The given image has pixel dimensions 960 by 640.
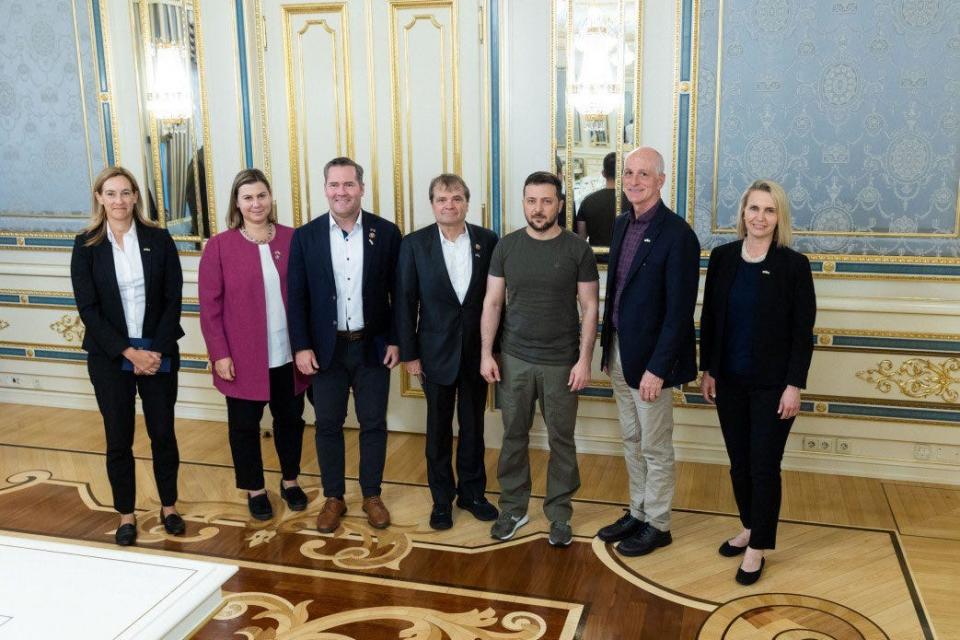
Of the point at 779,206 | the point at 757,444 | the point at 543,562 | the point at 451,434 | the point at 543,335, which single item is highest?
the point at 779,206

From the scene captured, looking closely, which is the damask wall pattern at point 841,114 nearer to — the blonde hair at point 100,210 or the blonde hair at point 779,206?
the blonde hair at point 779,206

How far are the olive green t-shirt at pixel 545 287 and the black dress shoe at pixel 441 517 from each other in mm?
727

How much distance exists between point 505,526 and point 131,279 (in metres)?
1.64

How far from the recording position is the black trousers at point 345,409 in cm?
330

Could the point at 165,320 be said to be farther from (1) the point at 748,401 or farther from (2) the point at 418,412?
(1) the point at 748,401

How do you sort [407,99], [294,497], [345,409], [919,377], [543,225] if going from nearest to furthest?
[543,225]
[345,409]
[294,497]
[919,377]
[407,99]

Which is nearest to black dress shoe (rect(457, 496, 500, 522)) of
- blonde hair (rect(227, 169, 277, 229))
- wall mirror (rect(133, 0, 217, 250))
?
blonde hair (rect(227, 169, 277, 229))

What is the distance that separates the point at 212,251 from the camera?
10.6 feet

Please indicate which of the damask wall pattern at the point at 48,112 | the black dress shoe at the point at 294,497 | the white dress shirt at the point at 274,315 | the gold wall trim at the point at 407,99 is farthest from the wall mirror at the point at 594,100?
the damask wall pattern at the point at 48,112

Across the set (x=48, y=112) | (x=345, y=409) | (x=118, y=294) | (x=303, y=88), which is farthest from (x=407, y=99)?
(x=48, y=112)

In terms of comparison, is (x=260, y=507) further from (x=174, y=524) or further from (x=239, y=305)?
(x=239, y=305)

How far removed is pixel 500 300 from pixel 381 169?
4.60ft

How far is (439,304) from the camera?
10.5 ft

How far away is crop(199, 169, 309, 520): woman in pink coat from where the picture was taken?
3234mm
